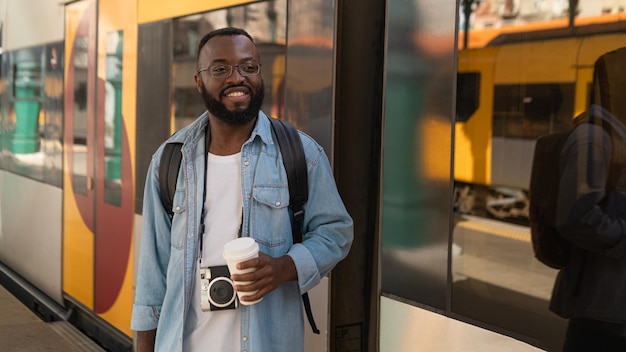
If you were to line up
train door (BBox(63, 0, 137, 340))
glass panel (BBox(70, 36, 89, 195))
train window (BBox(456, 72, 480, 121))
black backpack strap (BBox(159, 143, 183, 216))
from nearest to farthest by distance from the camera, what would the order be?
black backpack strap (BBox(159, 143, 183, 216)), train window (BBox(456, 72, 480, 121)), train door (BBox(63, 0, 137, 340)), glass panel (BBox(70, 36, 89, 195))

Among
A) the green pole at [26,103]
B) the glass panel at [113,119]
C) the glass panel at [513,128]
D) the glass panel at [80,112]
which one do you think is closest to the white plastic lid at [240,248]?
the glass panel at [513,128]

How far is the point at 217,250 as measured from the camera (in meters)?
2.46

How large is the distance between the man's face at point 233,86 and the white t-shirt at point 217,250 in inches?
5.2

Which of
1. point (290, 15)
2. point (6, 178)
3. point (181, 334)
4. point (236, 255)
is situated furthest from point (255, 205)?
point (6, 178)

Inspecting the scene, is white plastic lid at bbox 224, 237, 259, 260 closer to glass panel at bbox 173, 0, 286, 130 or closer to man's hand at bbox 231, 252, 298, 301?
man's hand at bbox 231, 252, 298, 301

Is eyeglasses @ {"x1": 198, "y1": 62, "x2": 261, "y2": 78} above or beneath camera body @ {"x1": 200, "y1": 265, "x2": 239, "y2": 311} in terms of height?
above

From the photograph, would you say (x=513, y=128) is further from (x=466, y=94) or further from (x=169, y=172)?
(x=169, y=172)

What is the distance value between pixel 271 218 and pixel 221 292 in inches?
10.0

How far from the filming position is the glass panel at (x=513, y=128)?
2.42m

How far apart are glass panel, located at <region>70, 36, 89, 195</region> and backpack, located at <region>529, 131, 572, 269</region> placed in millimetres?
3736

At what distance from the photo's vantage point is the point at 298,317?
8.44 feet

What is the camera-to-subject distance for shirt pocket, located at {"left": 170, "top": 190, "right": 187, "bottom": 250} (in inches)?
98.3

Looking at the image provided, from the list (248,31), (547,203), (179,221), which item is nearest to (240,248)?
(179,221)

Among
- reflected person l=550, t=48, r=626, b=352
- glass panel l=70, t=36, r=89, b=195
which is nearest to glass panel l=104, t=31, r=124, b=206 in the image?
glass panel l=70, t=36, r=89, b=195
